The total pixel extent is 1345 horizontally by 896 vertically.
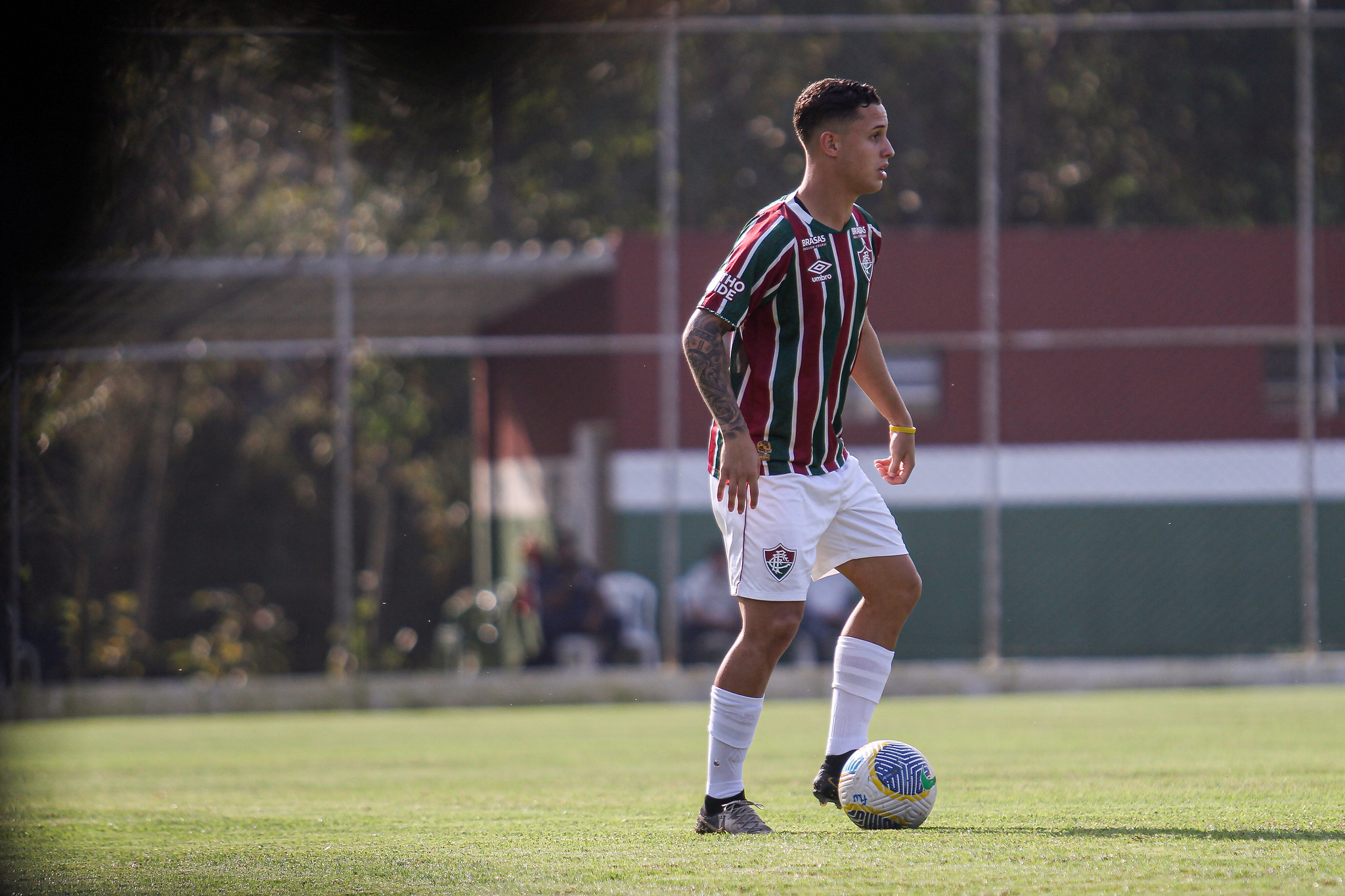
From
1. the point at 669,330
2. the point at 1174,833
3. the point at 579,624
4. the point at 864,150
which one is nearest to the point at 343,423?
the point at 669,330

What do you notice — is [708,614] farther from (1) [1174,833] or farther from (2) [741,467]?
(1) [1174,833]

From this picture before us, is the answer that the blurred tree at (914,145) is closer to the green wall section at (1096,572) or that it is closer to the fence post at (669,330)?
the fence post at (669,330)

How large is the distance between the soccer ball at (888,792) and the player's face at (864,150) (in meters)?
1.38

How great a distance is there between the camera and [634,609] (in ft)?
46.0

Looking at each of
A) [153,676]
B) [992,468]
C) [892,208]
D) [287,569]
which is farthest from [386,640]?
[992,468]

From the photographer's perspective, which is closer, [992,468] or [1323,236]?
[992,468]

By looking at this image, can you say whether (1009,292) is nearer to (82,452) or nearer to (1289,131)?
(1289,131)

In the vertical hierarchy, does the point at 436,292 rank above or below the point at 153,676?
above

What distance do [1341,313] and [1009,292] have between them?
2850 mm

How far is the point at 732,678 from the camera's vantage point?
4.09 metres

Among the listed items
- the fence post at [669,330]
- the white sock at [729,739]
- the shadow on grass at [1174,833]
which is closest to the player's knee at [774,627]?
the white sock at [729,739]

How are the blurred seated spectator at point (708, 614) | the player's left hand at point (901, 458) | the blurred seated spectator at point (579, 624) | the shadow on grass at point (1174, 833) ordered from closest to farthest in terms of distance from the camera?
the shadow on grass at point (1174, 833) < the player's left hand at point (901, 458) < the blurred seated spectator at point (708, 614) < the blurred seated spectator at point (579, 624)

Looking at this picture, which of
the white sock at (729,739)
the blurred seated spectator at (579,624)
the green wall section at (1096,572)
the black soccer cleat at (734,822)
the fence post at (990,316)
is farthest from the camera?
the green wall section at (1096,572)

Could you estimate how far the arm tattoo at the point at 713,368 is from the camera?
13.1ft
